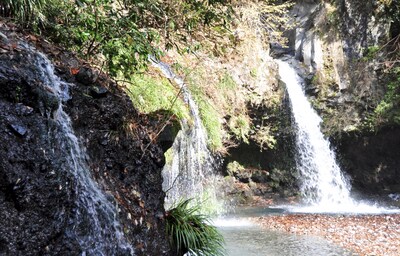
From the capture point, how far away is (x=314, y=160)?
14.1m

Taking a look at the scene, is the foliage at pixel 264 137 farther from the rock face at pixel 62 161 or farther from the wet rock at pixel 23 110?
the wet rock at pixel 23 110

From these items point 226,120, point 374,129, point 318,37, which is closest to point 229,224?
point 226,120

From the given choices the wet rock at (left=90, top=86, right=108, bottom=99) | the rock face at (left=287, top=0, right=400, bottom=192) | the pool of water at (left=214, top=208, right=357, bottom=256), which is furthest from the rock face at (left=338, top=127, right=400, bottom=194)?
the wet rock at (left=90, top=86, right=108, bottom=99)

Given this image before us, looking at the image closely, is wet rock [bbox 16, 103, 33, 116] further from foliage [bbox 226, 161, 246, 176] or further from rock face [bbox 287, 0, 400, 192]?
rock face [bbox 287, 0, 400, 192]

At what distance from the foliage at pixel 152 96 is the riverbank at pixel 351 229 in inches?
159

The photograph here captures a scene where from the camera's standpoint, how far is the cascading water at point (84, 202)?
248cm

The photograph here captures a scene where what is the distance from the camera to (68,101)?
308 cm

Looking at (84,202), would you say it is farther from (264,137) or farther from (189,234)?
(264,137)

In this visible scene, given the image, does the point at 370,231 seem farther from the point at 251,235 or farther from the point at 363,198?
the point at 363,198

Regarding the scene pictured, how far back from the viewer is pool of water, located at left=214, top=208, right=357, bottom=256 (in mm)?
6254

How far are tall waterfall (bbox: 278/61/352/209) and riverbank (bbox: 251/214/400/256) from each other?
342cm

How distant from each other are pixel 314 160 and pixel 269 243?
773 cm

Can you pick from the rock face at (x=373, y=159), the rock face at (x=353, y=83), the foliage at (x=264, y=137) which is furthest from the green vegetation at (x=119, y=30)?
the rock face at (x=373, y=159)

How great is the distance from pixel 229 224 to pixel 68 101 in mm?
7662
